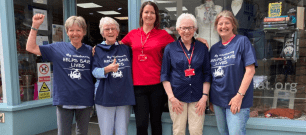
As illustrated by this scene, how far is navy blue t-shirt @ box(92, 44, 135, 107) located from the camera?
83.4 inches

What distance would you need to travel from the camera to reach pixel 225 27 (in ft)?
6.38

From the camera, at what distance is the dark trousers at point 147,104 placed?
2205 mm

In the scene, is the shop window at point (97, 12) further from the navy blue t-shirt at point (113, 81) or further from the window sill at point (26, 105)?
the navy blue t-shirt at point (113, 81)

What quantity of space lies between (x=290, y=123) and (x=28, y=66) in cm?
368

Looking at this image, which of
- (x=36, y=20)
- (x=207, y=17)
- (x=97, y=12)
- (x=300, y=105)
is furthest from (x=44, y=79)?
(x=97, y=12)

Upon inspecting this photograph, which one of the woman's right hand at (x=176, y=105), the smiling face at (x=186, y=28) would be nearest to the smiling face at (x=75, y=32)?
the smiling face at (x=186, y=28)

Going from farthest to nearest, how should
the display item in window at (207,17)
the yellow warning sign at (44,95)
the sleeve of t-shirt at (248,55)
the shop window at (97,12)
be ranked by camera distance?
1. the shop window at (97,12)
2. the yellow warning sign at (44,95)
3. the display item in window at (207,17)
4. the sleeve of t-shirt at (248,55)

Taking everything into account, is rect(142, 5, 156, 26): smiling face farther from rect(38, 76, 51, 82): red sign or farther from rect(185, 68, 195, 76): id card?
rect(38, 76, 51, 82): red sign

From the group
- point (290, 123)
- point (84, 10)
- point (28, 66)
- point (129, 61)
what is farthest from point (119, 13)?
point (290, 123)

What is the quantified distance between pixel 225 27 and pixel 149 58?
80 centimetres

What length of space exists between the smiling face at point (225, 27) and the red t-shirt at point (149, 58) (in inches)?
23.6

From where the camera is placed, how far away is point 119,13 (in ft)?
25.3

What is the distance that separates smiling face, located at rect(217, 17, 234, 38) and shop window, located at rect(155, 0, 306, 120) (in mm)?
881

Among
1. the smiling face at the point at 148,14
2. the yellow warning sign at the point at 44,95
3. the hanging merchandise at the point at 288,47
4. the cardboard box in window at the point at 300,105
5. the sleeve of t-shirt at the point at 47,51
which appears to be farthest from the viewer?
the yellow warning sign at the point at 44,95
